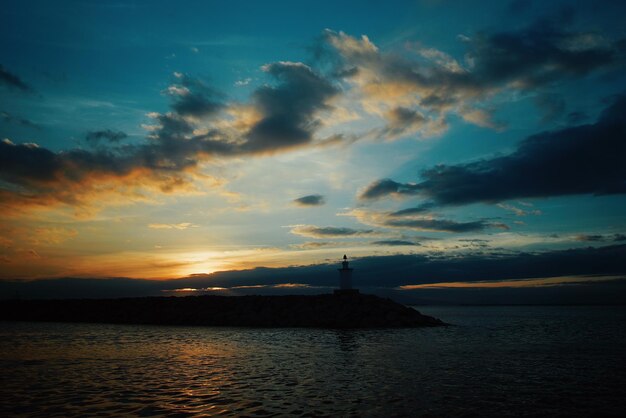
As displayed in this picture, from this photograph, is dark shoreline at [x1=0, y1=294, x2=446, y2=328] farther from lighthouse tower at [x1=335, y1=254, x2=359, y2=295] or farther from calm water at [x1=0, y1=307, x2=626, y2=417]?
calm water at [x1=0, y1=307, x2=626, y2=417]

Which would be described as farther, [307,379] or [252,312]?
[252,312]

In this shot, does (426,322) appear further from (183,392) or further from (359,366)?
(183,392)

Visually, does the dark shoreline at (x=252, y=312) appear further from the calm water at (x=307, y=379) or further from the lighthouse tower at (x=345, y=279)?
the calm water at (x=307, y=379)

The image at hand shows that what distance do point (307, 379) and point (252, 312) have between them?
3279cm

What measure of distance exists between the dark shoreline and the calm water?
1623 centimetres

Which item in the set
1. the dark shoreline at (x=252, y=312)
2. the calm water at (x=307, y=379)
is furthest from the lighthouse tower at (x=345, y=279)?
the calm water at (x=307, y=379)

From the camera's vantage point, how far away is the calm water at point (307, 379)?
40.2 ft

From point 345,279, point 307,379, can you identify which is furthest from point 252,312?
point 307,379

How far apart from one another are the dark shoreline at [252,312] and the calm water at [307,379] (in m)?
16.2

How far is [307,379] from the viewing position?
16.4m

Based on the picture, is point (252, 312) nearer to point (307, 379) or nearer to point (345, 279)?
point (345, 279)

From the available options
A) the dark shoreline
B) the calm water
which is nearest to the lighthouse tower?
the dark shoreline

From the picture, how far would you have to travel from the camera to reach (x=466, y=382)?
16.2 m

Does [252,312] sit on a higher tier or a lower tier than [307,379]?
lower
